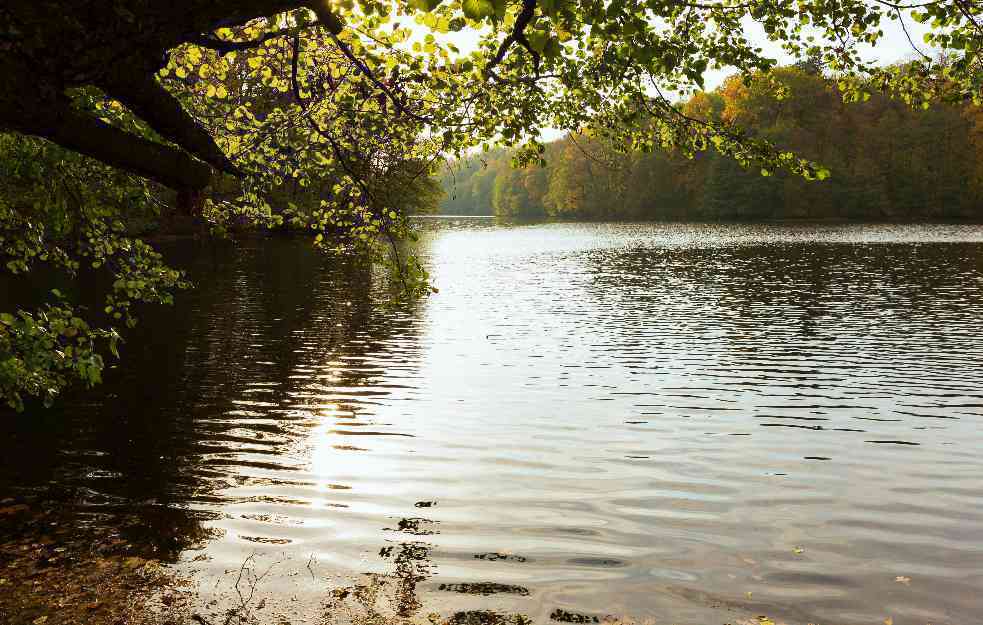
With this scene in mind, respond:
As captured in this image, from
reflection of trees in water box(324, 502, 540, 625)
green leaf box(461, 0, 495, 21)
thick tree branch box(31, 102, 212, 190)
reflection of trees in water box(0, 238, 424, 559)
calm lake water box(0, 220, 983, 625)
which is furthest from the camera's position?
reflection of trees in water box(0, 238, 424, 559)

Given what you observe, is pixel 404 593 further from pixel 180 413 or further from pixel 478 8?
pixel 180 413

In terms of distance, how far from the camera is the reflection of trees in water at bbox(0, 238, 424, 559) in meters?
11.3

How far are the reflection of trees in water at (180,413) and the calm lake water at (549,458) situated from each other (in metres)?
0.08

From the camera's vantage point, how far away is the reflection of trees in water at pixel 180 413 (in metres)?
11.3

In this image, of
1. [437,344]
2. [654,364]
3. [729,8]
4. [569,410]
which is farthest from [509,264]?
[729,8]

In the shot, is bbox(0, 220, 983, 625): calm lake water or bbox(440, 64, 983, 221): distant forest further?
bbox(440, 64, 983, 221): distant forest

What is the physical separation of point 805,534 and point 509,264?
47782 millimetres

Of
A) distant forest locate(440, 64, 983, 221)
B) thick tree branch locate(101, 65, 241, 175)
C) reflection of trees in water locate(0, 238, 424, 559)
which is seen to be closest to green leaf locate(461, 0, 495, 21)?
thick tree branch locate(101, 65, 241, 175)

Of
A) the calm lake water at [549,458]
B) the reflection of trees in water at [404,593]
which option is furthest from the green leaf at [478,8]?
the calm lake water at [549,458]

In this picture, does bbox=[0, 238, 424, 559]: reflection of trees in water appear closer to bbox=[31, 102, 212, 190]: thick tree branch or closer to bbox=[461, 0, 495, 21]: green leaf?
bbox=[31, 102, 212, 190]: thick tree branch

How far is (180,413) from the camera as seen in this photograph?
1672 centimetres

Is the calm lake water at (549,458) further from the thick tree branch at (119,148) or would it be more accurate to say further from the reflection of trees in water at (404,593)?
the thick tree branch at (119,148)

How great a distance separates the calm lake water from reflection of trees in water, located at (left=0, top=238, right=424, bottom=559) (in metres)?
0.08

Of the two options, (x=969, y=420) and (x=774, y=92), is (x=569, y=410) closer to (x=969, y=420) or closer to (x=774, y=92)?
(x=969, y=420)
